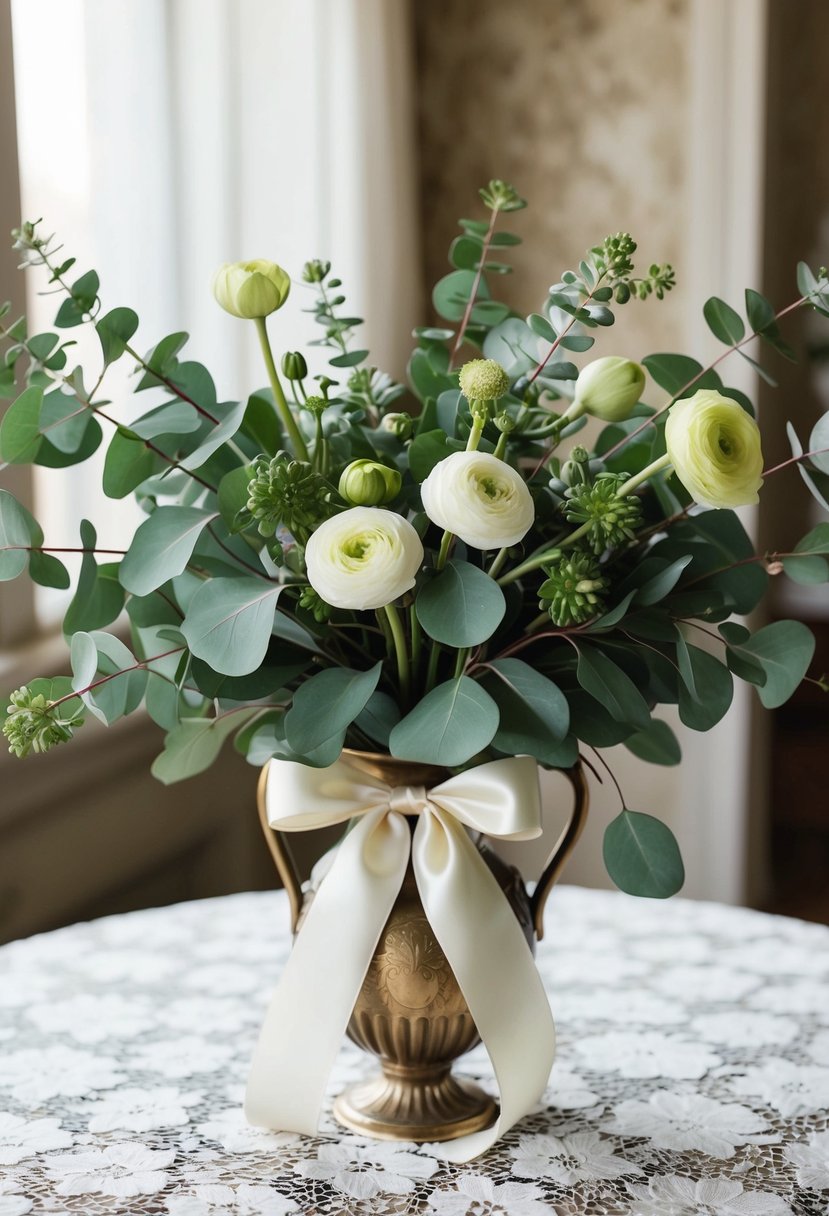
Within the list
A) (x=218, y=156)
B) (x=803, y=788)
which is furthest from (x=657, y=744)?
(x=803, y=788)

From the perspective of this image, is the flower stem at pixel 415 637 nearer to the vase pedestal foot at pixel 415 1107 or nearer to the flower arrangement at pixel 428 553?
the flower arrangement at pixel 428 553

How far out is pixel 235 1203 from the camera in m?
0.78

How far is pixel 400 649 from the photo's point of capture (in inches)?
31.9

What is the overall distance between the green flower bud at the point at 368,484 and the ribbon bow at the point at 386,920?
0.21m

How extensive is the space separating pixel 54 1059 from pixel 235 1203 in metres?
0.29

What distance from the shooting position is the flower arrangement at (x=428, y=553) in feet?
2.38

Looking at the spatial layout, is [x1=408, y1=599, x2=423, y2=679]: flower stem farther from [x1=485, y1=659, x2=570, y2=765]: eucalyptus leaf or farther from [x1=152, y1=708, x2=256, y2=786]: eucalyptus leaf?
[x1=152, y1=708, x2=256, y2=786]: eucalyptus leaf

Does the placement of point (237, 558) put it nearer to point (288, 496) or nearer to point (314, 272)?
point (288, 496)

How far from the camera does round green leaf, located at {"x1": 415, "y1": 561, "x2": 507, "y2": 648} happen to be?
0.73 m

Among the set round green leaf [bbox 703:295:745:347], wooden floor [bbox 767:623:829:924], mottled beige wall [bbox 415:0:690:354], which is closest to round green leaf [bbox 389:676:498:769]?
round green leaf [bbox 703:295:745:347]

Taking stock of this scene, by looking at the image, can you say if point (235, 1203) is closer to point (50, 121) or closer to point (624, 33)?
point (50, 121)

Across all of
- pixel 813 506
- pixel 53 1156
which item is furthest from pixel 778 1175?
pixel 813 506

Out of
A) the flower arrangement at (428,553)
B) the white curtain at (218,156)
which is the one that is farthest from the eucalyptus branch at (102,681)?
the white curtain at (218,156)

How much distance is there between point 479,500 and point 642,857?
288mm
